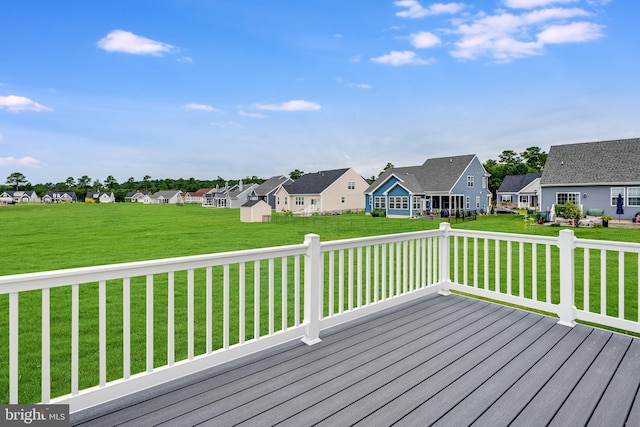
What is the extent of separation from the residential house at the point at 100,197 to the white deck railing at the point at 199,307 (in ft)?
306

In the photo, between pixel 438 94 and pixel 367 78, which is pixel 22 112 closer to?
pixel 367 78

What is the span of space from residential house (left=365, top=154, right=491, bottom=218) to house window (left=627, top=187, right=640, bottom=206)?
10990 mm

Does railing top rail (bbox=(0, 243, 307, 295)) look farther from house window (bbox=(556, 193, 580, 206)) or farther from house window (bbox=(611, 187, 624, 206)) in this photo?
house window (bbox=(556, 193, 580, 206))

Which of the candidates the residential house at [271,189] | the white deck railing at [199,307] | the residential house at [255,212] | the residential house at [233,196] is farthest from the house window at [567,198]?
the residential house at [233,196]

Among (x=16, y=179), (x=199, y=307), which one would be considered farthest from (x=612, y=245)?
(x=16, y=179)

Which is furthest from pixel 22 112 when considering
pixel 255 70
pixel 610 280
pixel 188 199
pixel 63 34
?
pixel 188 199

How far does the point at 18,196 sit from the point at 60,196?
9.24 meters

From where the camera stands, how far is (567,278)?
3.60 metres

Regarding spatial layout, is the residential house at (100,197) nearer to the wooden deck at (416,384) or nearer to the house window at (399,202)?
the house window at (399,202)

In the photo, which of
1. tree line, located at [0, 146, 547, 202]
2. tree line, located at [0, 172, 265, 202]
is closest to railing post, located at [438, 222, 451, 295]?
tree line, located at [0, 146, 547, 202]

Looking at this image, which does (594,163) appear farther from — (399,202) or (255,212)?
(255,212)

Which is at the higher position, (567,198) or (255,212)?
(567,198)

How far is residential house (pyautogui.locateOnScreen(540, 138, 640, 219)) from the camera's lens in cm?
1950

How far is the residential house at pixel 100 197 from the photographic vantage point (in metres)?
84.4
